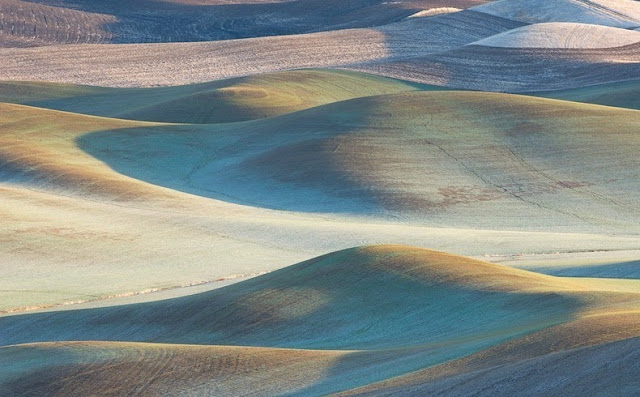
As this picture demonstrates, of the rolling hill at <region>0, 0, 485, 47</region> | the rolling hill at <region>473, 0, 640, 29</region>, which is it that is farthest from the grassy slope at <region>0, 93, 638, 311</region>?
the rolling hill at <region>0, 0, 485, 47</region>

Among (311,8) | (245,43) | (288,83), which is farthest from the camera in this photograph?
(311,8)

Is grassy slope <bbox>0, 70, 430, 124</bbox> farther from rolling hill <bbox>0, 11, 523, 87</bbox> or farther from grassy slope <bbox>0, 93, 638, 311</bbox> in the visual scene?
grassy slope <bbox>0, 93, 638, 311</bbox>

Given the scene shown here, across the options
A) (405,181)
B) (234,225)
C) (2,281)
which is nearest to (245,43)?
(405,181)

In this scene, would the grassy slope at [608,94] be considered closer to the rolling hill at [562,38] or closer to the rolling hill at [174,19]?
the rolling hill at [562,38]

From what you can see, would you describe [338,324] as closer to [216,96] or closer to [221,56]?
[216,96]

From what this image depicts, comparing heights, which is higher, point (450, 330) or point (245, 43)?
point (450, 330)

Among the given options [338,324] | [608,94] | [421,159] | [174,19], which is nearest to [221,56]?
[608,94]

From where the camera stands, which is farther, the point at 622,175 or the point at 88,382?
the point at 622,175

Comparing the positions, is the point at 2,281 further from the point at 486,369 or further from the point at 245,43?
the point at 245,43
